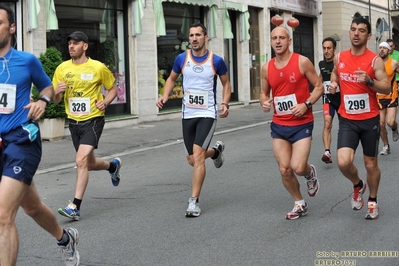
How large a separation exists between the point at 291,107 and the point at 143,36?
1326 centimetres

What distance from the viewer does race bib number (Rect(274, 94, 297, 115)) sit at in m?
7.48

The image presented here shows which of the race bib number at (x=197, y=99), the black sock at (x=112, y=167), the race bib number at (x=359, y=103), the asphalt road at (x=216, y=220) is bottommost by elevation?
the asphalt road at (x=216, y=220)

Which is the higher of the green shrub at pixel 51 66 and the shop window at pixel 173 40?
the shop window at pixel 173 40

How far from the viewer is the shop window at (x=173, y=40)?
21.6m

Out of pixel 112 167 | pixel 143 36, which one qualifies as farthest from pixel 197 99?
pixel 143 36

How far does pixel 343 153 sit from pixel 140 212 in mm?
2260

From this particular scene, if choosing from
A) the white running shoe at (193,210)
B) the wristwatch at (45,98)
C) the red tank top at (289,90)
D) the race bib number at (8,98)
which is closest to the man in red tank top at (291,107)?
the red tank top at (289,90)

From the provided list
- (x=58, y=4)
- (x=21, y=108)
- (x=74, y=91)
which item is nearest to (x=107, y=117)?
(x=58, y=4)

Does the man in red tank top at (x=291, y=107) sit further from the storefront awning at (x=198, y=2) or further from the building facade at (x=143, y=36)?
the storefront awning at (x=198, y=2)

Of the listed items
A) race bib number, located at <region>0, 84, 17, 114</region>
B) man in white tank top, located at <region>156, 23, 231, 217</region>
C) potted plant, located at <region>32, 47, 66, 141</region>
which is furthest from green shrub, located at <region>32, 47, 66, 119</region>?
race bib number, located at <region>0, 84, 17, 114</region>

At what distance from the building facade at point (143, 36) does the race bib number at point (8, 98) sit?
11281 mm

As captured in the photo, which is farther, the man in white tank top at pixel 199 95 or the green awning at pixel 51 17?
Answer: the green awning at pixel 51 17

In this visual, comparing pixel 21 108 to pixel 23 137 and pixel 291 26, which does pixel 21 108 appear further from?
pixel 291 26

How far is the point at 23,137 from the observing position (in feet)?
16.8
